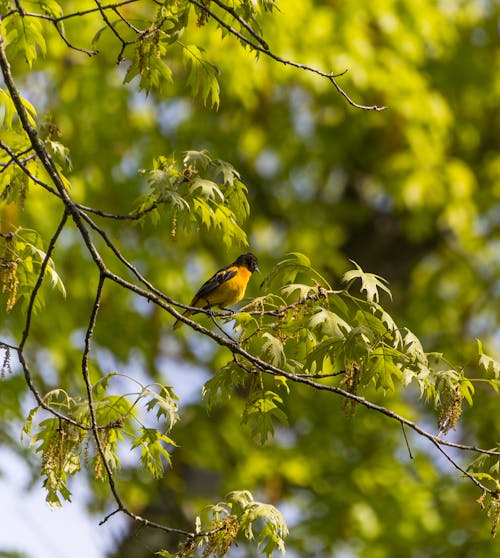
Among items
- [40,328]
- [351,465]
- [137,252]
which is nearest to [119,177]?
[137,252]

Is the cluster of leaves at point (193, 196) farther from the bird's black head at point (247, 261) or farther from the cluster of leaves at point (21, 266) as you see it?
the bird's black head at point (247, 261)

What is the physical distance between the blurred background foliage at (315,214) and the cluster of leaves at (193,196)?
393cm

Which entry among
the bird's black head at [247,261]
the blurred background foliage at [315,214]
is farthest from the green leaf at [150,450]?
the blurred background foliage at [315,214]

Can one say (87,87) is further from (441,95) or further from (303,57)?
(441,95)

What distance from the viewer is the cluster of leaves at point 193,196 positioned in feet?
10.9

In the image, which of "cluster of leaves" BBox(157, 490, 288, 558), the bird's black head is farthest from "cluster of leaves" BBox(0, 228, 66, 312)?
the bird's black head

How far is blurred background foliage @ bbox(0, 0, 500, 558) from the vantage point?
870cm

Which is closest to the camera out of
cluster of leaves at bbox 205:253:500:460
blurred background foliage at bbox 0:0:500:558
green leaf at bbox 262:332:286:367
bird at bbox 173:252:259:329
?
cluster of leaves at bbox 205:253:500:460

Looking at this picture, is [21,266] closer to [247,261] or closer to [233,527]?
[233,527]

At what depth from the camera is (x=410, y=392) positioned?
11.7 meters

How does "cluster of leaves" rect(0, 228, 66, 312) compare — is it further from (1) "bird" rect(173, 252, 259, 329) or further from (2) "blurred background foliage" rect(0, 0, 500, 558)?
(2) "blurred background foliage" rect(0, 0, 500, 558)

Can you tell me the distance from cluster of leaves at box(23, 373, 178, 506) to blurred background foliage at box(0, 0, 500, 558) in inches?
154

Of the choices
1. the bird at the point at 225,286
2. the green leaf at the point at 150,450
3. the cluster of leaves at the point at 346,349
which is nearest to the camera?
the cluster of leaves at the point at 346,349

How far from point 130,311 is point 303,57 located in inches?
117
